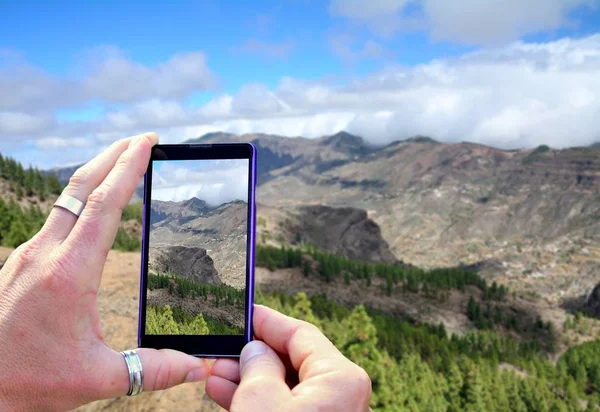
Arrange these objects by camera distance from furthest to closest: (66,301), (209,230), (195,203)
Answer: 1. (195,203)
2. (209,230)
3. (66,301)

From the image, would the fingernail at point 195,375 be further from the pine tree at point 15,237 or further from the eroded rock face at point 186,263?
the pine tree at point 15,237

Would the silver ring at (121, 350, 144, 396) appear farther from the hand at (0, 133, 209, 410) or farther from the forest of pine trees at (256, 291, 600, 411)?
the forest of pine trees at (256, 291, 600, 411)

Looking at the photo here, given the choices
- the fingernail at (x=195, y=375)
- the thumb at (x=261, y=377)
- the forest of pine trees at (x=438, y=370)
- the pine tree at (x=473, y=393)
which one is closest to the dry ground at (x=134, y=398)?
the fingernail at (x=195, y=375)

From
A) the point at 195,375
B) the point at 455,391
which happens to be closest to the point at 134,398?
the point at 195,375

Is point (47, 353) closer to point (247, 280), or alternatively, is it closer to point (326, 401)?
point (247, 280)

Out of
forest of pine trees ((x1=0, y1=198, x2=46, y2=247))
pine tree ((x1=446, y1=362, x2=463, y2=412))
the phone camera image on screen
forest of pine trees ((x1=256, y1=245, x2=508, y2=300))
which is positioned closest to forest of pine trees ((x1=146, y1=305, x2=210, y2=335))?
the phone camera image on screen

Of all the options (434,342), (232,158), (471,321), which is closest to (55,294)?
(232,158)

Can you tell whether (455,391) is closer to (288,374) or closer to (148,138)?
(288,374)
